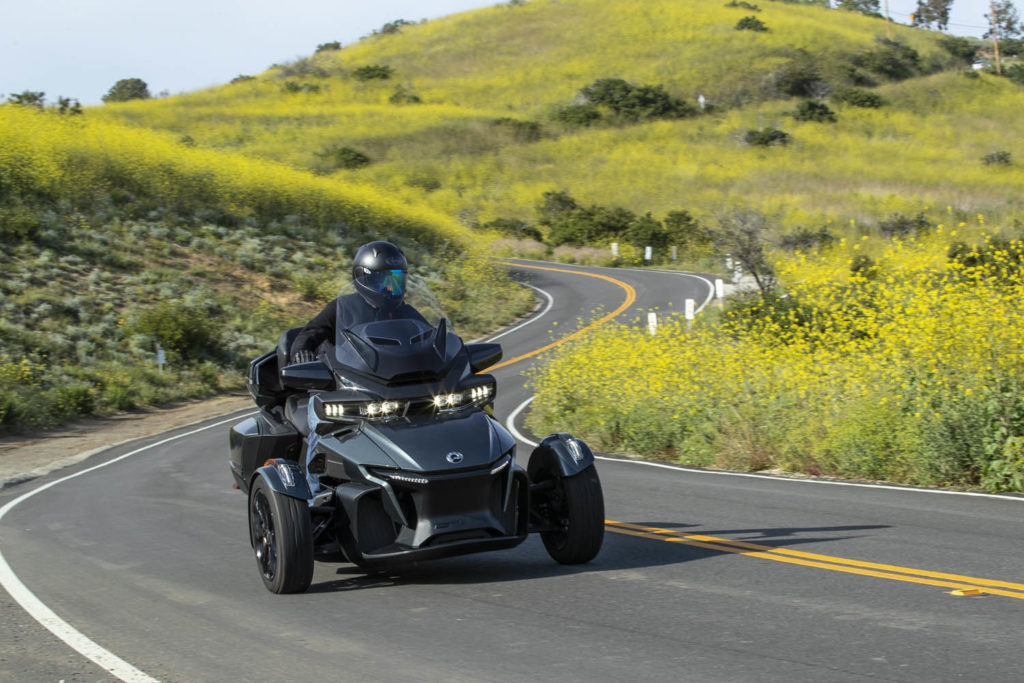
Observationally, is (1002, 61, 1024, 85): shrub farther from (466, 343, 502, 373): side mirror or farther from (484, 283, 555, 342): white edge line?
(466, 343, 502, 373): side mirror

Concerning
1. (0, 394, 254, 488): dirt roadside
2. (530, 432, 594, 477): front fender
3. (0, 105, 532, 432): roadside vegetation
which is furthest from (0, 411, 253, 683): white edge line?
(0, 105, 532, 432): roadside vegetation

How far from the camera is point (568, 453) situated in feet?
23.9

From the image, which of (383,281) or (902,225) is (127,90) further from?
(383,281)

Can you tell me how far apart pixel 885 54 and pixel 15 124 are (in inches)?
3222

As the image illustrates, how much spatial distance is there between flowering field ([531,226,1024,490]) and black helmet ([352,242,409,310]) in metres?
6.77

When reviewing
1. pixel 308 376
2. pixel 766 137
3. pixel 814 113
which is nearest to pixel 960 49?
pixel 814 113

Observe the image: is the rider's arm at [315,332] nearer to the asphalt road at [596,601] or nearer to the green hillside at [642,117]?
the asphalt road at [596,601]

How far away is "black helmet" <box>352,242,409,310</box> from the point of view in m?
7.54

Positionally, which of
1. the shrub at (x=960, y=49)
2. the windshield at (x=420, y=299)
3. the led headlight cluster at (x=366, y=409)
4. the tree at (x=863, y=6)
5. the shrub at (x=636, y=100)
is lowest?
the led headlight cluster at (x=366, y=409)

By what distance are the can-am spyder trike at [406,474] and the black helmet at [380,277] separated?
0.36 metres

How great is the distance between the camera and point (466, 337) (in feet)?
119

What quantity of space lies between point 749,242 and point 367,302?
20.1m

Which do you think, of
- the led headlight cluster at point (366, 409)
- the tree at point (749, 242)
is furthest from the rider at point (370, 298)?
the tree at point (749, 242)

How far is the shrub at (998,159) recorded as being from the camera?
220 feet
